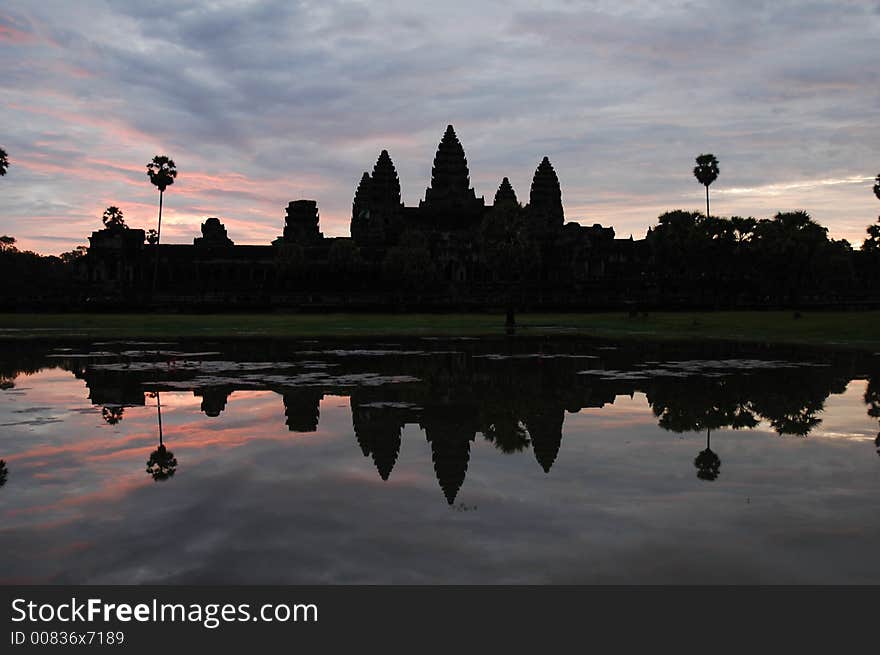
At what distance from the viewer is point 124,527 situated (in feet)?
22.4

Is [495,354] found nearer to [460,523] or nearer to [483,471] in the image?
[483,471]

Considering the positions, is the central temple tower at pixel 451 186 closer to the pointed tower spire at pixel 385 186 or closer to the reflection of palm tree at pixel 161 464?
the pointed tower spire at pixel 385 186

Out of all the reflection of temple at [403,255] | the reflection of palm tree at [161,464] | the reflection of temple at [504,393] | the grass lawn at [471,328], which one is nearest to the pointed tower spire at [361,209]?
the reflection of temple at [403,255]

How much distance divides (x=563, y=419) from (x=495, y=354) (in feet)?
42.7

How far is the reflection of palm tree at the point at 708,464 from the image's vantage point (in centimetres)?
878

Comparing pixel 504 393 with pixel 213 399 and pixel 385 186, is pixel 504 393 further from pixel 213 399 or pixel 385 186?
pixel 385 186

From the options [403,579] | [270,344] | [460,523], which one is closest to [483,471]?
[460,523]

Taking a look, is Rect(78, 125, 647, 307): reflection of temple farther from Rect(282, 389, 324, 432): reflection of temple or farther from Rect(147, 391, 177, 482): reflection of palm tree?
Rect(147, 391, 177, 482): reflection of palm tree

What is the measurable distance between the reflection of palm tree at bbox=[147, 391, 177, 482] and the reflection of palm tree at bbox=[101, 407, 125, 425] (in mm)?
2265

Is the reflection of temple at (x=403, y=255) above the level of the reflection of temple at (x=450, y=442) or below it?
above

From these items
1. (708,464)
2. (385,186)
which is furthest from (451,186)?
(708,464)

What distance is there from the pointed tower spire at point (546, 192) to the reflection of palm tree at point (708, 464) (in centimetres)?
13041

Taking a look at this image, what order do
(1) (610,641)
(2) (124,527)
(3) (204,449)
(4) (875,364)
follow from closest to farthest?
(1) (610,641) → (2) (124,527) → (3) (204,449) → (4) (875,364)

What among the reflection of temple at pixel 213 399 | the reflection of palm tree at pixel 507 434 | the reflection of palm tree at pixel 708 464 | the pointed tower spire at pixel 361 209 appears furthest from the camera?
the pointed tower spire at pixel 361 209
